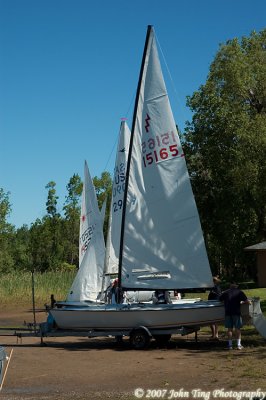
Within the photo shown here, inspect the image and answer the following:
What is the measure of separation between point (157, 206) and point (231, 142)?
18.2m

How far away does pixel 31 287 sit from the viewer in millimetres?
36656

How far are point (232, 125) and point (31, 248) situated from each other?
41806 millimetres

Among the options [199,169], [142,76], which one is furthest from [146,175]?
[199,169]

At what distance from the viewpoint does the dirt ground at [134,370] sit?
9539 mm

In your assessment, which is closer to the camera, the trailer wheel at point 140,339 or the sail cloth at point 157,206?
the trailer wheel at point 140,339

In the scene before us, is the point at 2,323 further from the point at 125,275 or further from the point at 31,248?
the point at 31,248

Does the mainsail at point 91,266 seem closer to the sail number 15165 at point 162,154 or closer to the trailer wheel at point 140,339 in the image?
the trailer wheel at point 140,339

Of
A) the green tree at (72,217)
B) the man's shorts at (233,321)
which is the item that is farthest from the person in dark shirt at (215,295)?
the green tree at (72,217)

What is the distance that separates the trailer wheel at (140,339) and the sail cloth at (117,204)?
524 cm

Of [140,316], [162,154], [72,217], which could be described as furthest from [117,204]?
[72,217]

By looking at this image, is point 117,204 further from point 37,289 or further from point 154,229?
point 37,289

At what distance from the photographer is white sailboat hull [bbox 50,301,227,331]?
14586 millimetres

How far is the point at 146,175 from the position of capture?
15.7 metres

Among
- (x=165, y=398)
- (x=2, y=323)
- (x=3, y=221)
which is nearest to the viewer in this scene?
(x=165, y=398)
